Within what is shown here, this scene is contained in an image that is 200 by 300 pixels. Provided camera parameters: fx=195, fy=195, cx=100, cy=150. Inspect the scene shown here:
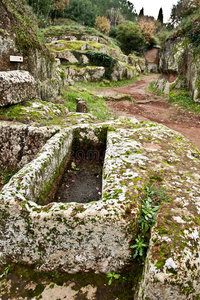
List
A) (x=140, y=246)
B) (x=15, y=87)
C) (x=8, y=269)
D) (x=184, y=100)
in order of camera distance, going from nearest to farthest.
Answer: (x=140, y=246) → (x=8, y=269) → (x=15, y=87) → (x=184, y=100)

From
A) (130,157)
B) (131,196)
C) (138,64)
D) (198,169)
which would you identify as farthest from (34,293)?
(138,64)

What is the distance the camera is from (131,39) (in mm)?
39156

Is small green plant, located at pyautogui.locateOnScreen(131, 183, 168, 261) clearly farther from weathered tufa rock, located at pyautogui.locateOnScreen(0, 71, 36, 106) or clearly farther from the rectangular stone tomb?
weathered tufa rock, located at pyautogui.locateOnScreen(0, 71, 36, 106)

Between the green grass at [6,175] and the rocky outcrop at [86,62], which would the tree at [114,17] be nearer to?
the rocky outcrop at [86,62]

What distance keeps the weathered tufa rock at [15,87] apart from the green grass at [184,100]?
10447 millimetres

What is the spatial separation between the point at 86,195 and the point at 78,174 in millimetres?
809

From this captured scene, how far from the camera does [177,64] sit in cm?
1675

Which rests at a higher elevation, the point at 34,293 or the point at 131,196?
the point at 131,196

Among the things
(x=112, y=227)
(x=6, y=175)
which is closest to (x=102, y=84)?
(x=6, y=175)

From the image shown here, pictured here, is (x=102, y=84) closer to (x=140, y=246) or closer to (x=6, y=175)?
(x=6, y=175)

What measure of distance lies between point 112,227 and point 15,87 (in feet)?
18.0

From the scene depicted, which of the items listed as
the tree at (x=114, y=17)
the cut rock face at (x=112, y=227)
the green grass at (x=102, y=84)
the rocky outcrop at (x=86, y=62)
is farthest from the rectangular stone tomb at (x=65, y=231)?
the tree at (x=114, y=17)

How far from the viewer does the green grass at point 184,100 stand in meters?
13.2

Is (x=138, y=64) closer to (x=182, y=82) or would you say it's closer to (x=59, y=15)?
(x=182, y=82)
